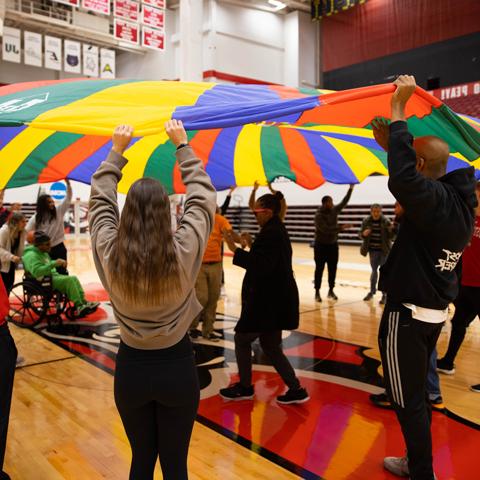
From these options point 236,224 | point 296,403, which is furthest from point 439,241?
point 236,224

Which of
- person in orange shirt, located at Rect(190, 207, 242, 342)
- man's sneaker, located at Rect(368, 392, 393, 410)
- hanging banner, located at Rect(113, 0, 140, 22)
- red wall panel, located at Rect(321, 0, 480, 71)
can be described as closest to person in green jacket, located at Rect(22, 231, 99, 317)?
person in orange shirt, located at Rect(190, 207, 242, 342)

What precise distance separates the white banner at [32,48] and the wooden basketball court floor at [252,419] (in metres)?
9.11

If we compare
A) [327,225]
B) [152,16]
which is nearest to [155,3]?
[152,16]

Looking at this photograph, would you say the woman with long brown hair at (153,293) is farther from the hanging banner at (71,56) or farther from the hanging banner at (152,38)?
the hanging banner at (71,56)

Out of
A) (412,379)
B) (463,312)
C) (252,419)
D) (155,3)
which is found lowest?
(252,419)

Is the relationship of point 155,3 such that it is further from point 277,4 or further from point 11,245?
point 11,245

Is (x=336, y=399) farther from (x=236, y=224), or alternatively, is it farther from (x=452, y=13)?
(x=236, y=224)

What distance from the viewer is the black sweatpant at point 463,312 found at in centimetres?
329

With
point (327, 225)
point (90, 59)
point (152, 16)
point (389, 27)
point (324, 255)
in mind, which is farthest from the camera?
point (90, 59)

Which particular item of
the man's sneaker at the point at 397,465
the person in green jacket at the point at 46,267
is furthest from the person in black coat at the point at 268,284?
the person in green jacket at the point at 46,267

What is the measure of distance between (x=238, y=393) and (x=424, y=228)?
1.83m

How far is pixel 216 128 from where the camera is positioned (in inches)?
89.7

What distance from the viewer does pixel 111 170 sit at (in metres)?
1.48

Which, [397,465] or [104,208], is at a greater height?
[104,208]
